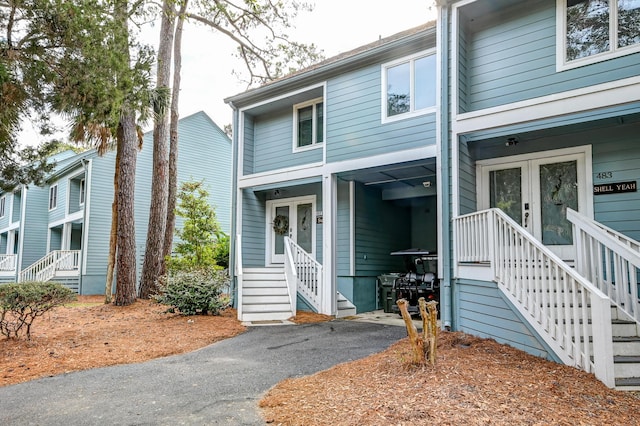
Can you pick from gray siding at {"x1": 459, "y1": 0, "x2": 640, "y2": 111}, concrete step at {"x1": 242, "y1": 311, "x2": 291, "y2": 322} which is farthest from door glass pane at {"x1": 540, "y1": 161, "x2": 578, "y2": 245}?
concrete step at {"x1": 242, "y1": 311, "x2": 291, "y2": 322}

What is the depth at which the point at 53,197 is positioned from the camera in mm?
22000

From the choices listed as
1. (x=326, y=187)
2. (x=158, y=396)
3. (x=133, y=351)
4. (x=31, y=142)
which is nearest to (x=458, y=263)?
(x=326, y=187)

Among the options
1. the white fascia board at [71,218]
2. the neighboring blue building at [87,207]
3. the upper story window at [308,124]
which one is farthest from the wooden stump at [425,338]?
the white fascia board at [71,218]

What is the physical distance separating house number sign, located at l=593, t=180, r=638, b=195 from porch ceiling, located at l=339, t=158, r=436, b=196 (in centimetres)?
274

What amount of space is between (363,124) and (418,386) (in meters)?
6.57

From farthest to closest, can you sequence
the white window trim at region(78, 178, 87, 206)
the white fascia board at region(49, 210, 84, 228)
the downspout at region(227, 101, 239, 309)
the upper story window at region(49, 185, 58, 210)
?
the upper story window at region(49, 185, 58, 210), the white window trim at region(78, 178, 87, 206), the white fascia board at region(49, 210, 84, 228), the downspout at region(227, 101, 239, 309)

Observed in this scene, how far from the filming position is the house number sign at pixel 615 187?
652 cm

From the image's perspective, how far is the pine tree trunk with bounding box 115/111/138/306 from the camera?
485 inches

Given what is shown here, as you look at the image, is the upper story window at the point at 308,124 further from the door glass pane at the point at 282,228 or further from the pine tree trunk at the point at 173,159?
the pine tree trunk at the point at 173,159

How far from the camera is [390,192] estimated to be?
11.6m

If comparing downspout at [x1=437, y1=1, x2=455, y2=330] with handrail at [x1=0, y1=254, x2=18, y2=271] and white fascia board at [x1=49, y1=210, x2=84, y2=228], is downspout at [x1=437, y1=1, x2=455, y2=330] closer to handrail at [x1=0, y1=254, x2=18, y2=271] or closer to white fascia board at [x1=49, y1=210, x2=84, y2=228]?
white fascia board at [x1=49, y1=210, x2=84, y2=228]

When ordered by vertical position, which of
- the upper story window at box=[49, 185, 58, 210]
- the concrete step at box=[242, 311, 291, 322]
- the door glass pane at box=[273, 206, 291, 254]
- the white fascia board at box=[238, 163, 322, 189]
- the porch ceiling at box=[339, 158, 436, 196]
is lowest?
the concrete step at box=[242, 311, 291, 322]

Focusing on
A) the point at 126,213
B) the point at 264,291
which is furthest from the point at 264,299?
the point at 126,213

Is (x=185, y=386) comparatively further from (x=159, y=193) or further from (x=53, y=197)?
(x=53, y=197)
